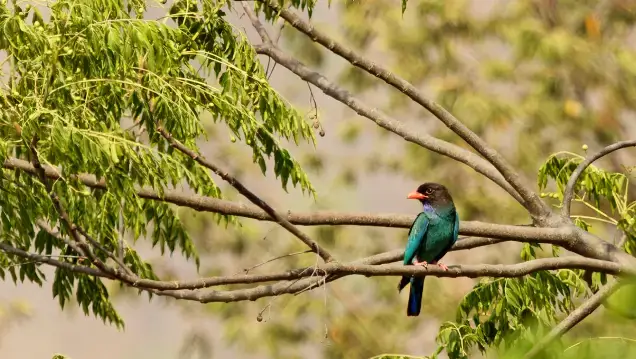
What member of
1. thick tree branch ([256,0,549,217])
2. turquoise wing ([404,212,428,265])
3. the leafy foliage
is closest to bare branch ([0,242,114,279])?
the leafy foliage

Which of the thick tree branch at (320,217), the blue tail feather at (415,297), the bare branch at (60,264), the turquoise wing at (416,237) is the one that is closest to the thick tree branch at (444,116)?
the thick tree branch at (320,217)

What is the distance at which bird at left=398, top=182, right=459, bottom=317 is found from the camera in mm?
8602

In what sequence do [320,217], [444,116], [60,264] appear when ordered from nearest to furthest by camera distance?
[60,264], [320,217], [444,116]

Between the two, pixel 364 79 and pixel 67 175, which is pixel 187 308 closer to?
pixel 364 79

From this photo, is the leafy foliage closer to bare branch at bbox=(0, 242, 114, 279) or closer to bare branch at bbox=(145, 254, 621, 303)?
bare branch at bbox=(0, 242, 114, 279)

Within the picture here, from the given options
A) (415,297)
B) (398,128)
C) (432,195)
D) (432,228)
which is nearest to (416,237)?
(432,228)

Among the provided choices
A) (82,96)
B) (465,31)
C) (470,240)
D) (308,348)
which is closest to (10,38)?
(82,96)

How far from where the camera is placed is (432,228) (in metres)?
8.83

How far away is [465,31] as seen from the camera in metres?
21.7

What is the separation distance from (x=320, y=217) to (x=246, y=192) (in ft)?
4.12

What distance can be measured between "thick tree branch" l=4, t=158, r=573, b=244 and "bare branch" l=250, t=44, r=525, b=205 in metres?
0.64

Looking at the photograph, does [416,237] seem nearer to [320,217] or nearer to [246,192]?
[320,217]

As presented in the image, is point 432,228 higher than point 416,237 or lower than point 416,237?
higher

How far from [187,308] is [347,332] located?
4351 millimetres
